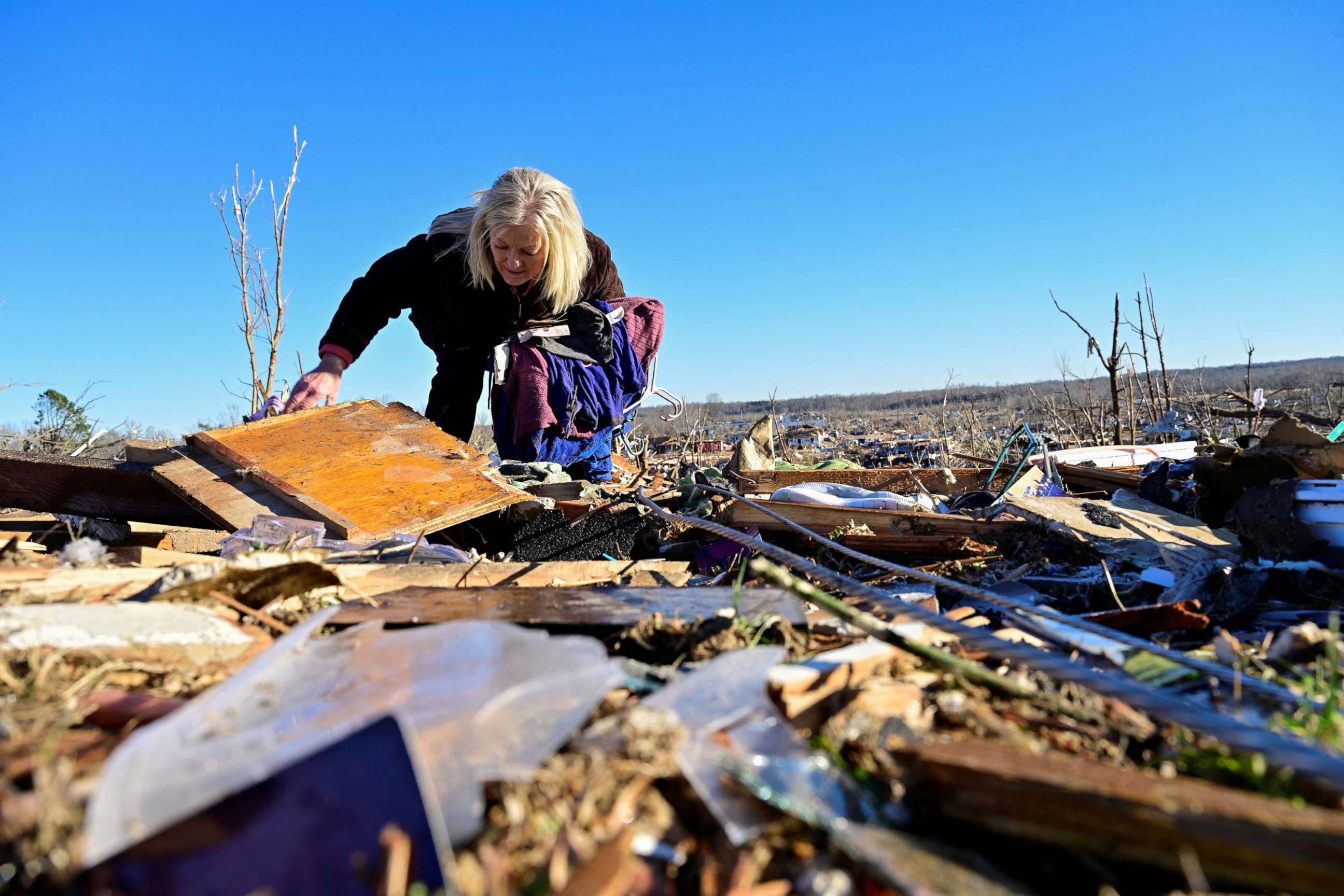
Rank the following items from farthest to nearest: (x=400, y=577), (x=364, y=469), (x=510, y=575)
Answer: (x=364, y=469) → (x=510, y=575) → (x=400, y=577)

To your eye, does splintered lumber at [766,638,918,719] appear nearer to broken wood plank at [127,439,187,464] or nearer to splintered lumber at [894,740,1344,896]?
splintered lumber at [894,740,1344,896]

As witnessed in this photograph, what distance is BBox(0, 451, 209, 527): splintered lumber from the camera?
3.27 metres

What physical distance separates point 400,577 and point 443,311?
2.67 m

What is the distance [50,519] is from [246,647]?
300 cm

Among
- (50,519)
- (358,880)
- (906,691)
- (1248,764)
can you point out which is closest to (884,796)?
(906,691)

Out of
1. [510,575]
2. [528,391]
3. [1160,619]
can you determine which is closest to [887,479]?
[528,391]

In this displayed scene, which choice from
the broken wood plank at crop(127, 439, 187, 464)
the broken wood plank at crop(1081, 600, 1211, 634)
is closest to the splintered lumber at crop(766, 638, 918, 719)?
the broken wood plank at crop(1081, 600, 1211, 634)

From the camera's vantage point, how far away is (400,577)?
2137 millimetres

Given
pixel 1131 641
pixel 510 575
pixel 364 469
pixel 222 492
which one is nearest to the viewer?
pixel 1131 641

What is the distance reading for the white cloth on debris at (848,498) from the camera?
3.39 meters

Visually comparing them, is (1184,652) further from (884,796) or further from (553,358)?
(553,358)

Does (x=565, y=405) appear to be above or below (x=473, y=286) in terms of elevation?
below

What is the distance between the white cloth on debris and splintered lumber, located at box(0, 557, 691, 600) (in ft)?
3.07

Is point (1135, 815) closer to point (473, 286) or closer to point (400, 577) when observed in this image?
point (400, 577)
